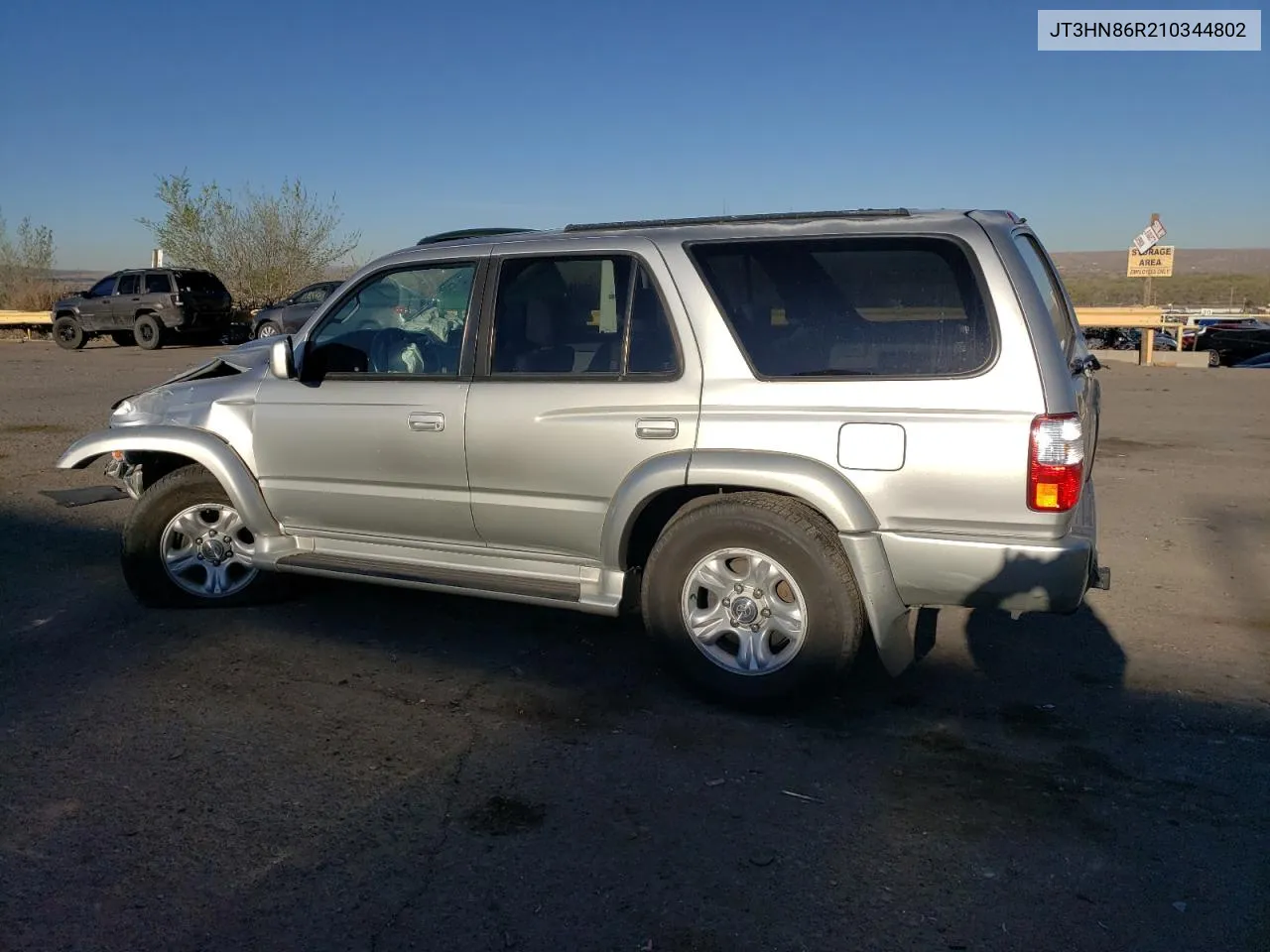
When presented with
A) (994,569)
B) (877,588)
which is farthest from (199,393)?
(994,569)

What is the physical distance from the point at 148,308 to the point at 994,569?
26976 mm

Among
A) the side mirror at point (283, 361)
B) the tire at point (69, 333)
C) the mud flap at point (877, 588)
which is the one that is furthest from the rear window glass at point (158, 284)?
the mud flap at point (877, 588)

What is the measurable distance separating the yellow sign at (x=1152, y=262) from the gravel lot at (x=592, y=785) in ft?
80.6

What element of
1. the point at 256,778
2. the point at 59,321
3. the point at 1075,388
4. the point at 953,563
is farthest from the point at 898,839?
the point at 59,321

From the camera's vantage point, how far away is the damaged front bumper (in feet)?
19.1

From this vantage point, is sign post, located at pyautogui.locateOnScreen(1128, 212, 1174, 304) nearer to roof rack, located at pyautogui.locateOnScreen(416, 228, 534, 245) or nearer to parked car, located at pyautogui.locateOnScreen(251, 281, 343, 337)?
parked car, located at pyautogui.locateOnScreen(251, 281, 343, 337)

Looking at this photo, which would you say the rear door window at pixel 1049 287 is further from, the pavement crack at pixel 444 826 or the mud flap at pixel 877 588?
the pavement crack at pixel 444 826

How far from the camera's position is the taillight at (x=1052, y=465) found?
3.82 metres

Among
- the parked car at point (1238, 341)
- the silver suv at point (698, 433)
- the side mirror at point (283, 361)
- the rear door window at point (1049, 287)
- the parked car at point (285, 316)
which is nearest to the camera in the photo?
the silver suv at point (698, 433)

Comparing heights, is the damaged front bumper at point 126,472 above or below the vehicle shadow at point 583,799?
above

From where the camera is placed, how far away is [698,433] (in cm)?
434

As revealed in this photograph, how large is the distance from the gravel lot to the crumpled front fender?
22.9 inches

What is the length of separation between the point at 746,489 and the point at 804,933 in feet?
6.30

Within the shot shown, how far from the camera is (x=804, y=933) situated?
9.53 ft
